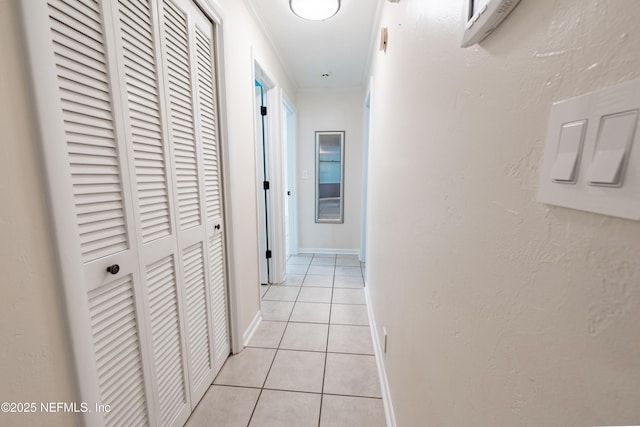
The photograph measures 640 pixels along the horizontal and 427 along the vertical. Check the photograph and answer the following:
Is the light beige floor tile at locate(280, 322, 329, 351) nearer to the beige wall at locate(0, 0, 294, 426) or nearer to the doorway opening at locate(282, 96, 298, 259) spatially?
the beige wall at locate(0, 0, 294, 426)

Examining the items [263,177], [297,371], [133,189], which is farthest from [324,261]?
[133,189]

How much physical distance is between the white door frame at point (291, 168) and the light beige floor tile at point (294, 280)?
0.83 metres

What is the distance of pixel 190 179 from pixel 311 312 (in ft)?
5.45

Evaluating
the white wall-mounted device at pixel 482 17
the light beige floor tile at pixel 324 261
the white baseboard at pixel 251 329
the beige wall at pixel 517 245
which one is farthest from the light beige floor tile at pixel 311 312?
the white wall-mounted device at pixel 482 17

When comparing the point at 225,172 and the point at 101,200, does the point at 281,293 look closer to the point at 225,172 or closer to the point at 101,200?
the point at 225,172

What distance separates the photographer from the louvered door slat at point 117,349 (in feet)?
2.68

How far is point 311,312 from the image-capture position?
2.38 meters

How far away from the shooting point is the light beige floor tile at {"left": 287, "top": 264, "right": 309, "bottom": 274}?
3.35 m

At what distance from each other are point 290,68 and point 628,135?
10.6ft

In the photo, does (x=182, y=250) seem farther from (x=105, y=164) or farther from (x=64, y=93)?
(x=64, y=93)

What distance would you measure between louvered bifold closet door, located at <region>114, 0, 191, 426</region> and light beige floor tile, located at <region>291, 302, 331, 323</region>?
1166 millimetres

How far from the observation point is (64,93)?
71 centimetres

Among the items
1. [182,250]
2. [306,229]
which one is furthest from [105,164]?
[306,229]

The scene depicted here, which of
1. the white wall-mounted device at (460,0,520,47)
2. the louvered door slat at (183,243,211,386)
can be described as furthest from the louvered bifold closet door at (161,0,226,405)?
the white wall-mounted device at (460,0,520,47)
